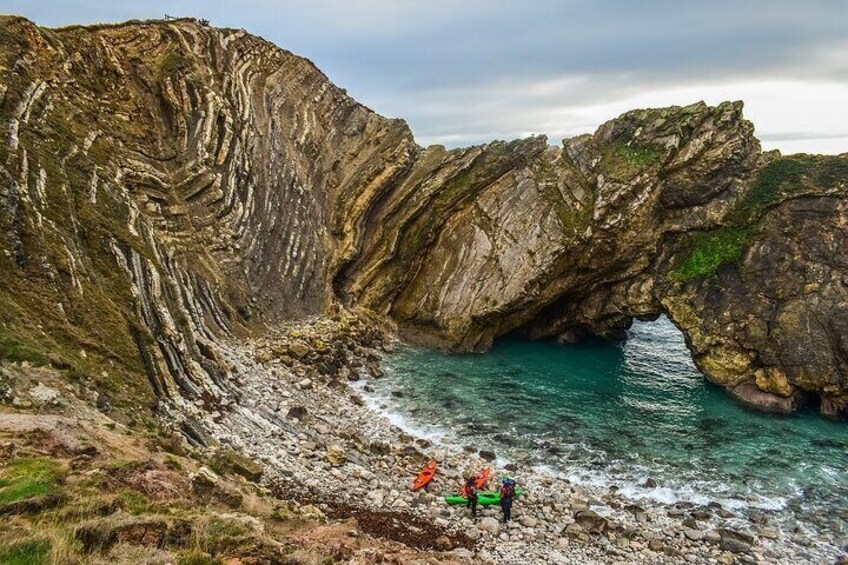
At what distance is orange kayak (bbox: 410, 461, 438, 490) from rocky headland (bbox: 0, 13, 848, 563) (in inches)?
24.3

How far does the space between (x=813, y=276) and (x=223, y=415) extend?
3807cm

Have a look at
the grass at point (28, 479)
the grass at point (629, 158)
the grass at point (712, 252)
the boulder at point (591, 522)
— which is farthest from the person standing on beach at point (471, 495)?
the grass at point (629, 158)

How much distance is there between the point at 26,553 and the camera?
934 cm

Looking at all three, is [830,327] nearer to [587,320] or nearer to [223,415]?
[587,320]

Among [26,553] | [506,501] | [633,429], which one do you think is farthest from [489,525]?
[26,553]

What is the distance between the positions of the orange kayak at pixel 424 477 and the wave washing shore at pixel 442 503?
1.02 feet

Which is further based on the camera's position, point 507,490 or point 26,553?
point 507,490

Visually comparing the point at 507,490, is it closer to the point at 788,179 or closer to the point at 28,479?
the point at 28,479

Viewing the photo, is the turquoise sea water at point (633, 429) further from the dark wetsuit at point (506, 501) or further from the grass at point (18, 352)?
the grass at point (18, 352)

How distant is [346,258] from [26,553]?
38403 millimetres

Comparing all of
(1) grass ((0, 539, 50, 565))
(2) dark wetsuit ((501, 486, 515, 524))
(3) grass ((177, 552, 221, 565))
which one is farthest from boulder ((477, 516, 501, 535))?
(1) grass ((0, 539, 50, 565))

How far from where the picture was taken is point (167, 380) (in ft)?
78.0

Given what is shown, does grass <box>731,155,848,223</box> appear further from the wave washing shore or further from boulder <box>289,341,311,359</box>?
boulder <box>289,341,311,359</box>

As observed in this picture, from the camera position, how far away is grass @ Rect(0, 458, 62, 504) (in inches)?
448
